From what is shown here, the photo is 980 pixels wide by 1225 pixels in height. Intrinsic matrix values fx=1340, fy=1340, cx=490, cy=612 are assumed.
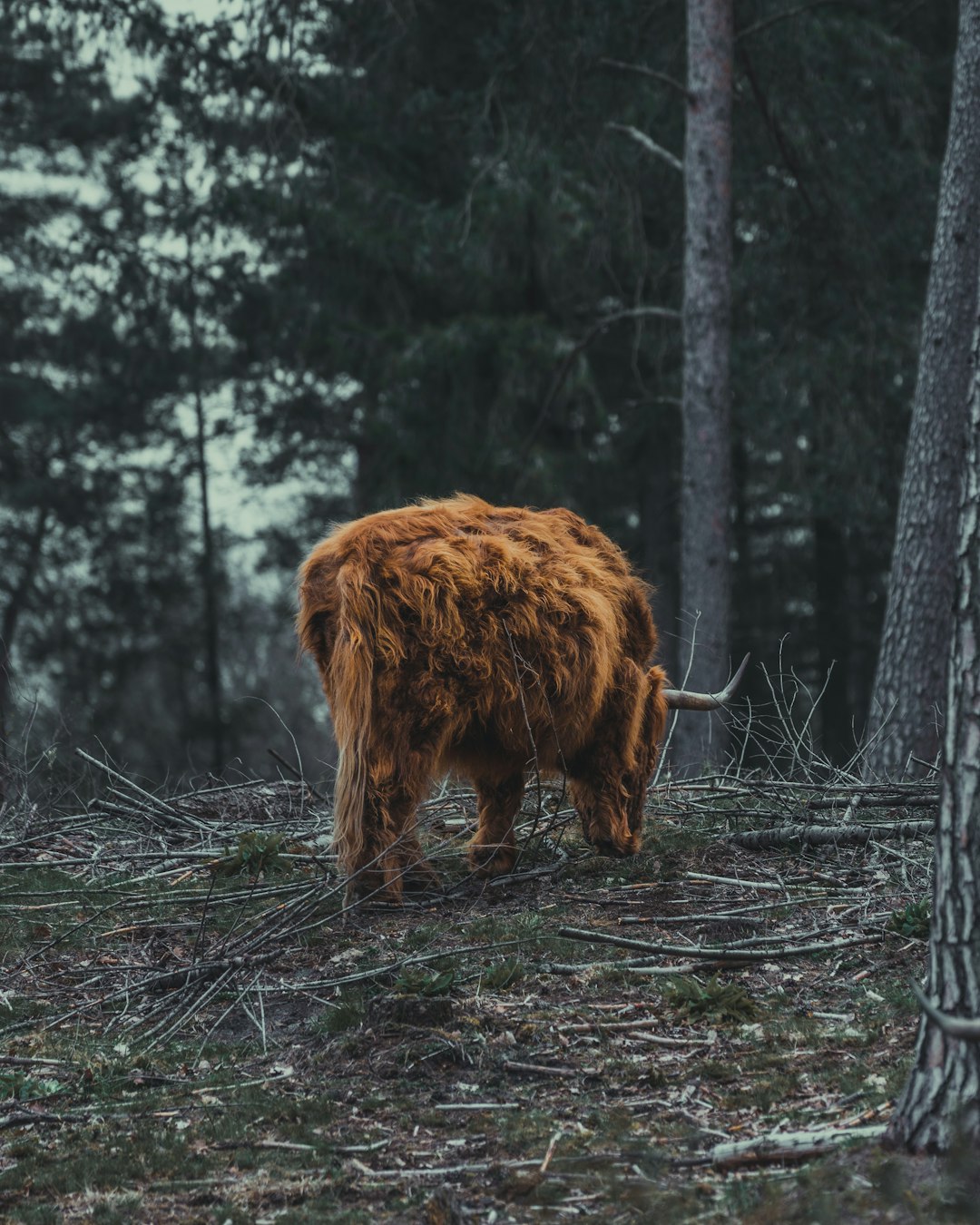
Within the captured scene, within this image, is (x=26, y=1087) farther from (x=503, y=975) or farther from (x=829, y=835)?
(x=829, y=835)

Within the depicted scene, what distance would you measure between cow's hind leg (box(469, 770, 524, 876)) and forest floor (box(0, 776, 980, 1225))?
19 centimetres

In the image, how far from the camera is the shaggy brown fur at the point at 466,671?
559 cm

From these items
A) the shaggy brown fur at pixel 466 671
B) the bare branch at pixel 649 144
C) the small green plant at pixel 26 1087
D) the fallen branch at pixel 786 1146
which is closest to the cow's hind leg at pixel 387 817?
the shaggy brown fur at pixel 466 671

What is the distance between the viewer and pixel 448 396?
690 inches

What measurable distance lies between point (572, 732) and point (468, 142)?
1230 cm

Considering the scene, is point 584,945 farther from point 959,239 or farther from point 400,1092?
point 959,239

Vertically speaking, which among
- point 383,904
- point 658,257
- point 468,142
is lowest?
point 383,904

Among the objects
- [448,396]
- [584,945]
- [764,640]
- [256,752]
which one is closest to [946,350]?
[584,945]

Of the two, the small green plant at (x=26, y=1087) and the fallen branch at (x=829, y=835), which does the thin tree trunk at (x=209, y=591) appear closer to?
the fallen branch at (x=829, y=835)

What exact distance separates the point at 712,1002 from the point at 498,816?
222 centimetres

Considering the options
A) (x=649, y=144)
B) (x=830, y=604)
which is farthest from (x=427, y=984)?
(x=830, y=604)

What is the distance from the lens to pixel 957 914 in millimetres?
3084

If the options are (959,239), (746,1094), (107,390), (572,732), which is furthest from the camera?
(107,390)

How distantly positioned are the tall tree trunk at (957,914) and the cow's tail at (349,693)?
279 cm
